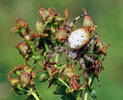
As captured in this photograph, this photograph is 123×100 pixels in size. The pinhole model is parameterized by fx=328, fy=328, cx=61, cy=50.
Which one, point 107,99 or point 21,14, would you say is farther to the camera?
point 21,14

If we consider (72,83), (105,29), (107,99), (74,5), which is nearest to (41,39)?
(72,83)

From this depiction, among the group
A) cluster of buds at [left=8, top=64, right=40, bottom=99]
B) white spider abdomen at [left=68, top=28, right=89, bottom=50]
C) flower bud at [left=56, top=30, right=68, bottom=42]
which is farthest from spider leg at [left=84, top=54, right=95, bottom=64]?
cluster of buds at [left=8, top=64, right=40, bottom=99]

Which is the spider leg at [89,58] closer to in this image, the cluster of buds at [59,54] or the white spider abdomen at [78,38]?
the cluster of buds at [59,54]

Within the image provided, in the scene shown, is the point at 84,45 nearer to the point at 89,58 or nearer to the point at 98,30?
the point at 89,58

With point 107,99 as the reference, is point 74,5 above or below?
above

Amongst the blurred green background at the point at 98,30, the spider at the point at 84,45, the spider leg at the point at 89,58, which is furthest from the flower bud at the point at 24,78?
the blurred green background at the point at 98,30

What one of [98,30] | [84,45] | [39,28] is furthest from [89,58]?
[98,30]

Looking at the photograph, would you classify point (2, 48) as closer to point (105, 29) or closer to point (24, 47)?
point (105, 29)
